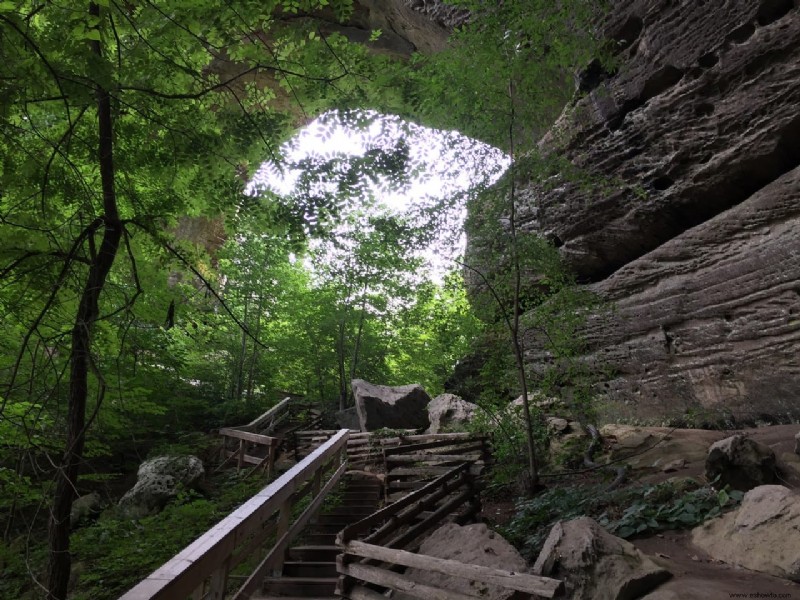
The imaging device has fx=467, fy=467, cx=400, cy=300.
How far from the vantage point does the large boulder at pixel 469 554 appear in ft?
13.4

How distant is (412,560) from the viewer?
3.93 metres

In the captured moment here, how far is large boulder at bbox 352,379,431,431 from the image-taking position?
1499 centimetres

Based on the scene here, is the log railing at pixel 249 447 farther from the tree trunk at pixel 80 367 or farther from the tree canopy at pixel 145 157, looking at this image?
the tree trunk at pixel 80 367

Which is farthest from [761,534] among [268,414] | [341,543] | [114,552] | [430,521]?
[268,414]

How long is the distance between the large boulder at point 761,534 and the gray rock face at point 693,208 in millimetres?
4246

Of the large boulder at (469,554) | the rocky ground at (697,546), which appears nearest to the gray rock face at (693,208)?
the rocky ground at (697,546)

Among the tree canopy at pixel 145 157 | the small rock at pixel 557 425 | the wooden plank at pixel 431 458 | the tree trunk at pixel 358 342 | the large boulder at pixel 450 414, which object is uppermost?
the tree trunk at pixel 358 342

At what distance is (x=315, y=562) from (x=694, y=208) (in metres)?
11.0

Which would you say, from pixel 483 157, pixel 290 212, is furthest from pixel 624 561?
pixel 483 157

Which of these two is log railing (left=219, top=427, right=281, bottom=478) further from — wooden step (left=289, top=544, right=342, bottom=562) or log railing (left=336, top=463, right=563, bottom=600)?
wooden step (left=289, top=544, right=342, bottom=562)

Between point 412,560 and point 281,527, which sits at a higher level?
point 281,527

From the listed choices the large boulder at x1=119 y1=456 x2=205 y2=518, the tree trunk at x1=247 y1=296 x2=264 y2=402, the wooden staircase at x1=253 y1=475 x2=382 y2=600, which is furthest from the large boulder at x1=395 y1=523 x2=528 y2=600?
the tree trunk at x1=247 y1=296 x2=264 y2=402

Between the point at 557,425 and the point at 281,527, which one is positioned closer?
the point at 281,527

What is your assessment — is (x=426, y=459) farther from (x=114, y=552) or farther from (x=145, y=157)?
(x=145, y=157)
